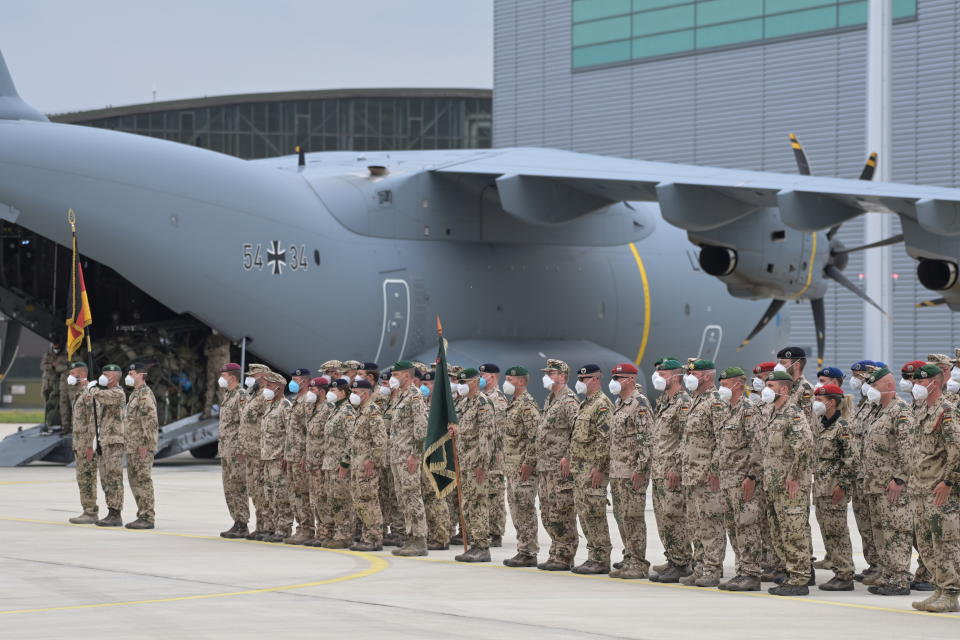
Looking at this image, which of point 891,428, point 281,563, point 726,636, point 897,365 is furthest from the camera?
point 897,365

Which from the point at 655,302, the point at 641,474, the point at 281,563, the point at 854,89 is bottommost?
the point at 281,563

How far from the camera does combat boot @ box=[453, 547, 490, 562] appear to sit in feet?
38.3

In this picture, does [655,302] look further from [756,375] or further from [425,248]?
[756,375]

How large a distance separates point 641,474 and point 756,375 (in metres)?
1.81

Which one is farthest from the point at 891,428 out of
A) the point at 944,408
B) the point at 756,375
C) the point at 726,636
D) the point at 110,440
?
A: the point at 110,440

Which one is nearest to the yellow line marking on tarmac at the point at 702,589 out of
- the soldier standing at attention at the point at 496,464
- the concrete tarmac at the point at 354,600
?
the concrete tarmac at the point at 354,600

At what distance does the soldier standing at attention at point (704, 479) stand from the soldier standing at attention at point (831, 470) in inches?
32.7

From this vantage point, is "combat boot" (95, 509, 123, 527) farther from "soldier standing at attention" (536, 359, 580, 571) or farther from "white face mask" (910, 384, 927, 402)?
"white face mask" (910, 384, 927, 402)

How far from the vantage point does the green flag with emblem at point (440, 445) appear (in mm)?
12000

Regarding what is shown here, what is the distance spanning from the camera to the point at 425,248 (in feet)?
68.4

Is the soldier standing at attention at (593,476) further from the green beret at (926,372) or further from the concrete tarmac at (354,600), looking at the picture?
the green beret at (926,372)

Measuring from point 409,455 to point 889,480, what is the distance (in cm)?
408

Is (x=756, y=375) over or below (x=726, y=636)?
over

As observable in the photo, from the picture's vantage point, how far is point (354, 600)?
930cm
